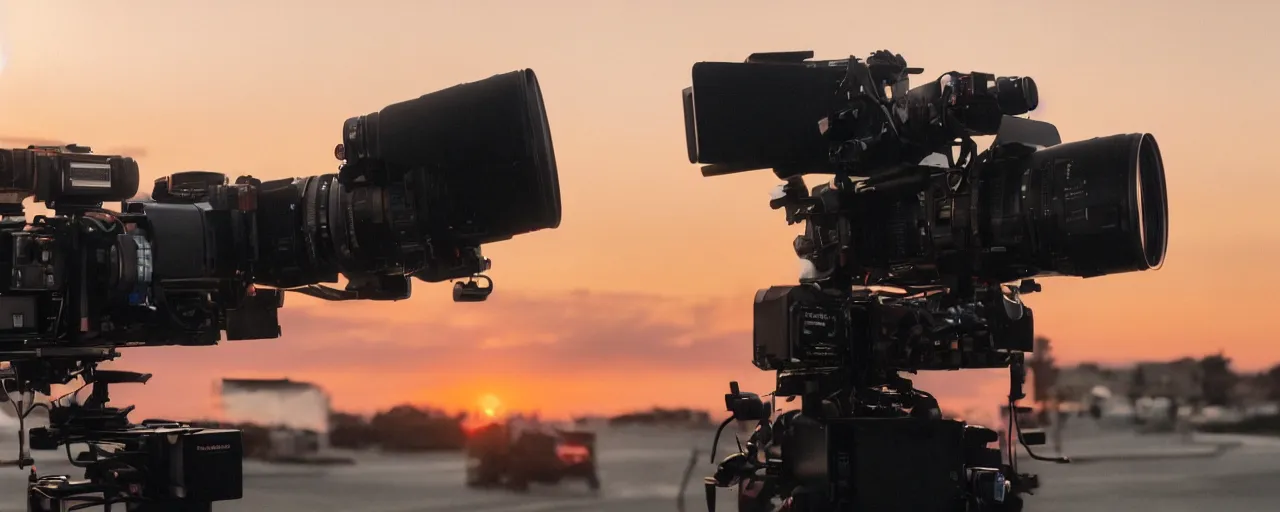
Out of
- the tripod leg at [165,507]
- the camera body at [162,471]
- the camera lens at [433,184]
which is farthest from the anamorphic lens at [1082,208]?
the tripod leg at [165,507]

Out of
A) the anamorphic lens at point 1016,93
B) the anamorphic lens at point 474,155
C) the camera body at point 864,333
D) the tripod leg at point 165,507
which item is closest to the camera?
the anamorphic lens at point 474,155

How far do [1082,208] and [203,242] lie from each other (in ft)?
9.34

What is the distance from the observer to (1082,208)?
4.17m

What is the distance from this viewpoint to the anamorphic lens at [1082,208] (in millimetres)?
4129

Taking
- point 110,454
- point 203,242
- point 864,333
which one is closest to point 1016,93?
point 864,333

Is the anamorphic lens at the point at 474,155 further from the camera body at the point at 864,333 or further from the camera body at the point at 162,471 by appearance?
the camera body at the point at 864,333

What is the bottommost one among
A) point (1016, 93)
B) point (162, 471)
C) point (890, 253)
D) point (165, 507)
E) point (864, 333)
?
point (165, 507)

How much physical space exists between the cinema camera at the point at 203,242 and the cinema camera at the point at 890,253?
932 mm

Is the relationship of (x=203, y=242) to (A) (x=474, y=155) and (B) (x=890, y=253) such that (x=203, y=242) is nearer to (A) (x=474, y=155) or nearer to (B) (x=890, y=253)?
(A) (x=474, y=155)

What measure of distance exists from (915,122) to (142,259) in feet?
8.52

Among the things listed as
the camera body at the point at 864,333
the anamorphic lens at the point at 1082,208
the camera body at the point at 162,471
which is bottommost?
the camera body at the point at 162,471

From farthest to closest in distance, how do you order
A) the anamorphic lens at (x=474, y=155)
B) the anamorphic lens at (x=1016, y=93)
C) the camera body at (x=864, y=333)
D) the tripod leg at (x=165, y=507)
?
the camera body at (x=864, y=333) → the anamorphic lens at (x=1016, y=93) → the tripod leg at (x=165, y=507) → the anamorphic lens at (x=474, y=155)

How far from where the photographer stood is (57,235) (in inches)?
157

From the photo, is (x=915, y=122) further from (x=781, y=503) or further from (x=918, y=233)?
(x=781, y=503)
